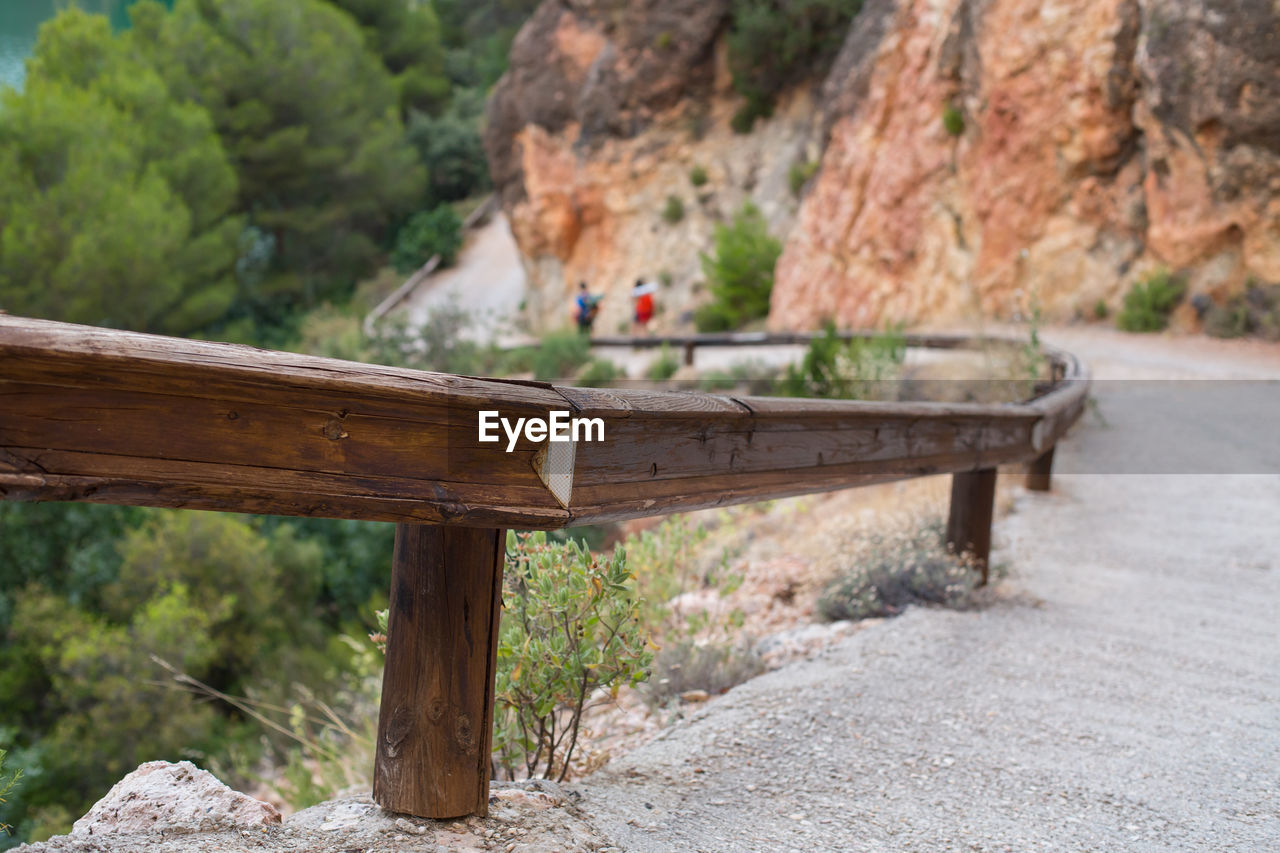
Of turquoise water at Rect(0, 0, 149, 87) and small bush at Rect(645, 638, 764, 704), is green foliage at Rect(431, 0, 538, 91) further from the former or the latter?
small bush at Rect(645, 638, 764, 704)

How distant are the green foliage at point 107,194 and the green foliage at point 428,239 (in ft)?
34.7

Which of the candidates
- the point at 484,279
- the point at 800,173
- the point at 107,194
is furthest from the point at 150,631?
the point at 484,279

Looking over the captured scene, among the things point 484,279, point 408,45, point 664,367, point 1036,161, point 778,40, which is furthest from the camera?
point 408,45

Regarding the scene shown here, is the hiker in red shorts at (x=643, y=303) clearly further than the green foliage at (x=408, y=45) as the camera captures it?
No

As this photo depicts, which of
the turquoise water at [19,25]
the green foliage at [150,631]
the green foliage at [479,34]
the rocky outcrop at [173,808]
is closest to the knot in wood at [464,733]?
the rocky outcrop at [173,808]

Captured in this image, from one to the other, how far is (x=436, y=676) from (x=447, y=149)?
124 ft

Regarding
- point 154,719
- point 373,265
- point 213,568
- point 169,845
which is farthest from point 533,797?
point 373,265

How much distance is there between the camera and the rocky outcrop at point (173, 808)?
179 cm

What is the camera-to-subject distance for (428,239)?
3381 centimetres

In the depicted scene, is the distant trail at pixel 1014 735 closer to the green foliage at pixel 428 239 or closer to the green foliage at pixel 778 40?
the green foliage at pixel 778 40

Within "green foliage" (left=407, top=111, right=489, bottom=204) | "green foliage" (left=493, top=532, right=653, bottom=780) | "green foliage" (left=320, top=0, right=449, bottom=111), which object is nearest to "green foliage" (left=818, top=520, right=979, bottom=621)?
"green foliage" (left=493, top=532, right=653, bottom=780)

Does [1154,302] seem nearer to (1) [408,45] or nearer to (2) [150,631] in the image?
(2) [150,631]

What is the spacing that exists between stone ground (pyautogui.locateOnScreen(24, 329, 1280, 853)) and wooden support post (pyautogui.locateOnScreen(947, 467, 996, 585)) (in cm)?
29

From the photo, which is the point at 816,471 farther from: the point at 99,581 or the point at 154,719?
the point at 99,581
